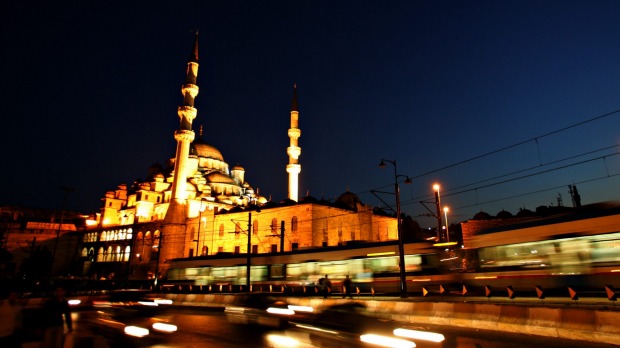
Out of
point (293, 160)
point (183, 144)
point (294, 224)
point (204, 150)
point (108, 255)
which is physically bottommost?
point (108, 255)

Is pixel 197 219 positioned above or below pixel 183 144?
below

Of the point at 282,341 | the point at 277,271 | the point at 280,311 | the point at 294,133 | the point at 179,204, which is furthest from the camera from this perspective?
the point at 294,133

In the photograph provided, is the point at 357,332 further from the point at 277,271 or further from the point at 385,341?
the point at 277,271

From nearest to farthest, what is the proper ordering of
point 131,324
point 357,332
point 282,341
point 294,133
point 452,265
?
1. point 357,332
2. point 282,341
3. point 131,324
4. point 452,265
5. point 294,133

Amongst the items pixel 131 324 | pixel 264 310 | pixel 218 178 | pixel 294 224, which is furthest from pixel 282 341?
pixel 218 178

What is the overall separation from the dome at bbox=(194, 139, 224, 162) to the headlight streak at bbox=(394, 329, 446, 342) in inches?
2783

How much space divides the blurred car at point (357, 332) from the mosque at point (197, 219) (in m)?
26.4

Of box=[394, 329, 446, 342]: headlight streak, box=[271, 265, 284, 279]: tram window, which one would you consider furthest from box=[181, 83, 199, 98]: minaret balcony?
box=[394, 329, 446, 342]: headlight streak

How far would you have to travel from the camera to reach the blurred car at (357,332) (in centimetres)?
697

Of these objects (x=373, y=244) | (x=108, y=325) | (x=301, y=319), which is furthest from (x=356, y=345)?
(x=373, y=244)

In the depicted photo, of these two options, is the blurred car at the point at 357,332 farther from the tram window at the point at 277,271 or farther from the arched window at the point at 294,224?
the arched window at the point at 294,224

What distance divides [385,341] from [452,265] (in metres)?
15.9

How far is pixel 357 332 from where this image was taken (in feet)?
24.0

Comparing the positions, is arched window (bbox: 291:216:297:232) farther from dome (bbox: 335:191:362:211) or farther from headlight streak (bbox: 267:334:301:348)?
headlight streak (bbox: 267:334:301:348)
